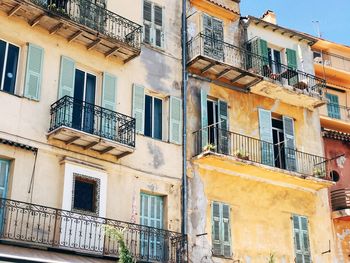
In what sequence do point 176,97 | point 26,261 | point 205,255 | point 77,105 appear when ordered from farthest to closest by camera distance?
1. point 176,97
2. point 205,255
3. point 77,105
4. point 26,261

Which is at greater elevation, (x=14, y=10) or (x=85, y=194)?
(x=14, y=10)

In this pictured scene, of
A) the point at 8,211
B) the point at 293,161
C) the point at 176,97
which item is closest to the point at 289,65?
the point at 293,161

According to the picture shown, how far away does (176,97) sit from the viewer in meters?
19.0

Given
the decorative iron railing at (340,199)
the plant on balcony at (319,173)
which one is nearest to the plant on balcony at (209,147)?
the plant on balcony at (319,173)

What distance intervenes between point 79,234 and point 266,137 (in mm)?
8493

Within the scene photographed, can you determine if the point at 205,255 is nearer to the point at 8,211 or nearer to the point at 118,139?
the point at 118,139

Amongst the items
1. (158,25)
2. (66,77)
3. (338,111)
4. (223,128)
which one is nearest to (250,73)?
(223,128)

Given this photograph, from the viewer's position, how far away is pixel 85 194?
16.0m

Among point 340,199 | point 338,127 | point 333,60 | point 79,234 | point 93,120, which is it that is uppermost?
point 333,60

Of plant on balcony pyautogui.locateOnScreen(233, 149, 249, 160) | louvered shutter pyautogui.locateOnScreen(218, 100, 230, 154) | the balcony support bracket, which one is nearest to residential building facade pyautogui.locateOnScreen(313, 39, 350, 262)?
plant on balcony pyautogui.locateOnScreen(233, 149, 249, 160)

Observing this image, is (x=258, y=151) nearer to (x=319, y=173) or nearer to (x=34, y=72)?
(x=319, y=173)

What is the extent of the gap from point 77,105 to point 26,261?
521 cm

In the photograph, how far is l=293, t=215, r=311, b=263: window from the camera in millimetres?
19766

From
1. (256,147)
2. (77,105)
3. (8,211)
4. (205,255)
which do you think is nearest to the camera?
(8,211)
